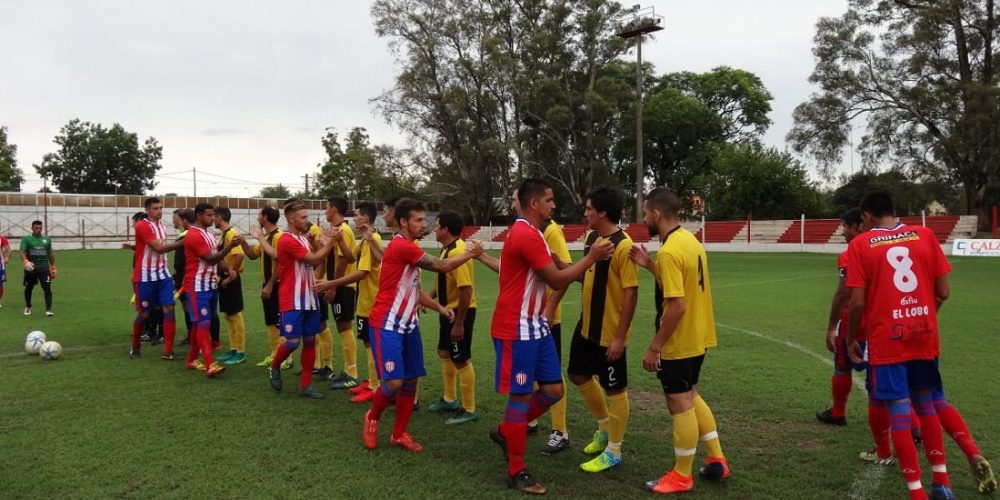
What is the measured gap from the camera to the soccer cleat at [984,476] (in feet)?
14.2

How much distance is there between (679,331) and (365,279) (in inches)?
153

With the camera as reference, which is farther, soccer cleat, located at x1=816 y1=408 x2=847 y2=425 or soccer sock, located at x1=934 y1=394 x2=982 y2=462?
soccer cleat, located at x1=816 y1=408 x2=847 y2=425

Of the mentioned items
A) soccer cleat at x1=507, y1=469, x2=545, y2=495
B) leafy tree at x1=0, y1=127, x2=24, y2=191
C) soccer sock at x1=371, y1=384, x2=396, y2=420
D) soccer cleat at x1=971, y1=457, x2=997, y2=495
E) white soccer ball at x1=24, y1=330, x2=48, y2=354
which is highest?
leafy tree at x1=0, y1=127, x2=24, y2=191

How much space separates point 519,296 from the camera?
467 centimetres

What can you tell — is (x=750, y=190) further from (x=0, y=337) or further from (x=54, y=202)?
(x=54, y=202)

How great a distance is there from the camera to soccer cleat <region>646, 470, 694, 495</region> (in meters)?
4.51

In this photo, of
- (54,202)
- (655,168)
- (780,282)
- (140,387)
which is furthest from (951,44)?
(54,202)

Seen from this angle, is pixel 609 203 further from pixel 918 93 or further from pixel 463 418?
pixel 918 93

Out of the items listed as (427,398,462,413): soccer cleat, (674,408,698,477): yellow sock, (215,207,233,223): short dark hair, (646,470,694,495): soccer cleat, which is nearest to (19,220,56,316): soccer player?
(215,207,233,223): short dark hair

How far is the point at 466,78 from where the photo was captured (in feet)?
168

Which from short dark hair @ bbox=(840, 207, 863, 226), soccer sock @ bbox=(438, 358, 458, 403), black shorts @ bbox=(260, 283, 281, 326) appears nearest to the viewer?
short dark hair @ bbox=(840, 207, 863, 226)

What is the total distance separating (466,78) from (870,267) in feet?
161

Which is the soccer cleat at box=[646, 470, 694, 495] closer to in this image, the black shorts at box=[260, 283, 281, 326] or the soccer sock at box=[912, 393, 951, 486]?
the soccer sock at box=[912, 393, 951, 486]

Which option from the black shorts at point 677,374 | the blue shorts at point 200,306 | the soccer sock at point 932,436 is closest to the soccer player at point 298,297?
the blue shorts at point 200,306
